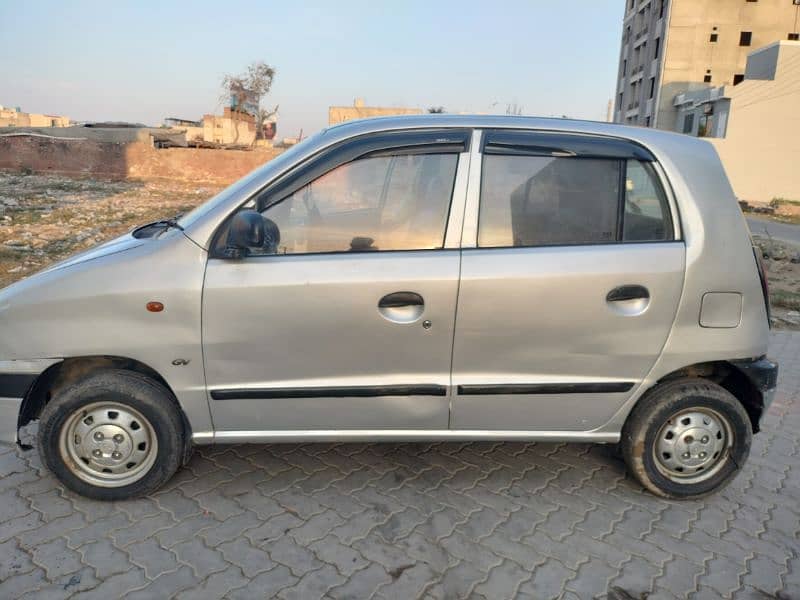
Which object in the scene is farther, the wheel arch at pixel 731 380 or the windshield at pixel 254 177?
the wheel arch at pixel 731 380

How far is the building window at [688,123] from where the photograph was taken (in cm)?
4131

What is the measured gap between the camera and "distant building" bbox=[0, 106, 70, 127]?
54.1 m

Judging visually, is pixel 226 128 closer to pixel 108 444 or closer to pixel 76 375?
pixel 76 375

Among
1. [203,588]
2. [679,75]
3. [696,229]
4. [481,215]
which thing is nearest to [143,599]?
[203,588]

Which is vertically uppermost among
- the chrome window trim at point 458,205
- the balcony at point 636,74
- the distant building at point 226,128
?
the balcony at point 636,74

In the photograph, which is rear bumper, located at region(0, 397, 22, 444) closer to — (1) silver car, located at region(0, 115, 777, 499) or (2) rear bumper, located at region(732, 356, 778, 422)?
(1) silver car, located at region(0, 115, 777, 499)

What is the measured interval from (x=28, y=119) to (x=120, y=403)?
2843 inches

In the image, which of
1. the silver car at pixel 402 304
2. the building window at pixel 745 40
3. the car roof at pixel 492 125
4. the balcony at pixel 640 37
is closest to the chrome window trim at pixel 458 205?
the silver car at pixel 402 304

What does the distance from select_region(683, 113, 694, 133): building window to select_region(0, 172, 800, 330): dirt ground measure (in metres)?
30.8

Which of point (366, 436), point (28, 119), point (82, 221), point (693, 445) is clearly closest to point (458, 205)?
point (366, 436)

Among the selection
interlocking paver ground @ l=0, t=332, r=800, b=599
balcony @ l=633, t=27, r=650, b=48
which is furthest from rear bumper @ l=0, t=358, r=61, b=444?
balcony @ l=633, t=27, r=650, b=48

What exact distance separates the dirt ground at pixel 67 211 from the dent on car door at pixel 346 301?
12.5 ft

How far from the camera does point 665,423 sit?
307cm

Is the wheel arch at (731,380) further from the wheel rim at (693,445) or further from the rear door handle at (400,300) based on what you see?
the rear door handle at (400,300)
